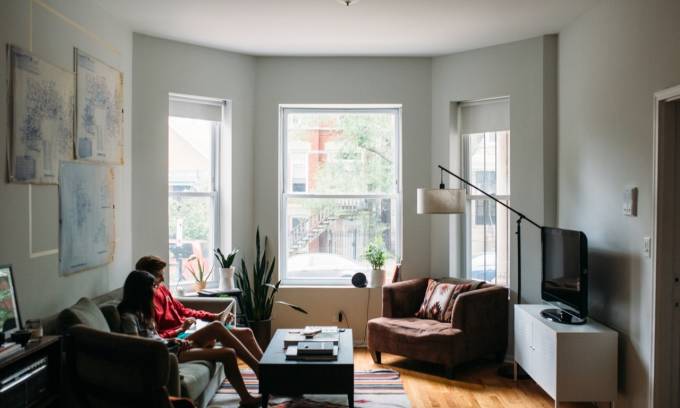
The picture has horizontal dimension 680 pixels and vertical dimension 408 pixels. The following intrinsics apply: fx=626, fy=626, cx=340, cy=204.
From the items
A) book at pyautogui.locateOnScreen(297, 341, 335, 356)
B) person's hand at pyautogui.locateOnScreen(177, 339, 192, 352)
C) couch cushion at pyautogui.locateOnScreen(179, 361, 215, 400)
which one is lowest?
couch cushion at pyautogui.locateOnScreen(179, 361, 215, 400)

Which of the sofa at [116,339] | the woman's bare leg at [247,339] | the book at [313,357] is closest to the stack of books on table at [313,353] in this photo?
the book at [313,357]

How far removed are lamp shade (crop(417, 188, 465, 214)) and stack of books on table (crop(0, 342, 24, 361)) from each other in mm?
3282

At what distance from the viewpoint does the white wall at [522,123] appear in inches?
202

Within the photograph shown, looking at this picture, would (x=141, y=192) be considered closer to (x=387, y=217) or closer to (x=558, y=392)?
(x=387, y=217)

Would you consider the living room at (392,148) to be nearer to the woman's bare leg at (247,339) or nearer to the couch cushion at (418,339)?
the couch cushion at (418,339)

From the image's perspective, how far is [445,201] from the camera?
5.11m

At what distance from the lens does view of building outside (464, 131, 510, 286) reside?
558 centimetres

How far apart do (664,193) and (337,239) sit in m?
3.31

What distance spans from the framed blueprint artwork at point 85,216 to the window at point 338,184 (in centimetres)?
206

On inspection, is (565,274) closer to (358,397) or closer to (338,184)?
A: (358,397)

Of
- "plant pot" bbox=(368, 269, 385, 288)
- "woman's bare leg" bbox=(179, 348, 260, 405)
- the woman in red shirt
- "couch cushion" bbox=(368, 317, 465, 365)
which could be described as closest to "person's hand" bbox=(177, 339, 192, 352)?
"woman's bare leg" bbox=(179, 348, 260, 405)

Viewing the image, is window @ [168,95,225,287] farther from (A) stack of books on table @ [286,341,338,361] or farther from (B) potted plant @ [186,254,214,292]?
(A) stack of books on table @ [286,341,338,361]

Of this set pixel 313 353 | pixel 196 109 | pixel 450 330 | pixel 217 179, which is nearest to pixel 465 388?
pixel 450 330

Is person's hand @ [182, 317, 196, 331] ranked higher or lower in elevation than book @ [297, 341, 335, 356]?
higher
